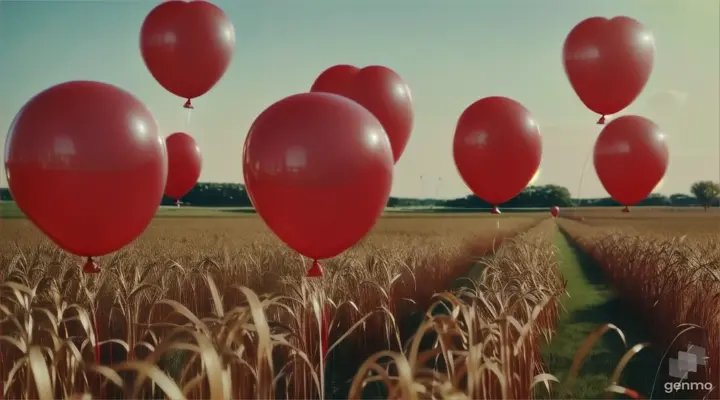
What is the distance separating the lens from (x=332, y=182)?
2.15 metres

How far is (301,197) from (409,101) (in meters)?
1.52

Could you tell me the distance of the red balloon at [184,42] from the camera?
331cm

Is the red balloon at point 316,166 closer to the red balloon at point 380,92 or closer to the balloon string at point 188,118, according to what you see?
the red balloon at point 380,92

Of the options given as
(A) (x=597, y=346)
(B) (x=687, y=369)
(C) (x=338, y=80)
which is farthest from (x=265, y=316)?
(B) (x=687, y=369)

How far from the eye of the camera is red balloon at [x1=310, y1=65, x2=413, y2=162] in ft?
10.9

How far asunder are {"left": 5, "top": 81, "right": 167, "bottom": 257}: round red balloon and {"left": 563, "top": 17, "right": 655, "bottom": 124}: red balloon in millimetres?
2297

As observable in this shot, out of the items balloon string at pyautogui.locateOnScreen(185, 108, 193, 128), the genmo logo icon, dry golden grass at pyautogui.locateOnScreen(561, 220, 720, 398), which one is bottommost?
the genmo logo icon

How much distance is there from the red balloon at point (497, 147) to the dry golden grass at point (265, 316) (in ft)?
1.66

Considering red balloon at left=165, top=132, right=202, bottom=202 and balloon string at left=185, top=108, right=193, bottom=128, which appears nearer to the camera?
balloon string at left=185, top=108, right=193, bottom=128

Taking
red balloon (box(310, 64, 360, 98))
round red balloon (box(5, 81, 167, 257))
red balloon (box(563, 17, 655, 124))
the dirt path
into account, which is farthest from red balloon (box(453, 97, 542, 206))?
round red balloon (box(5, 81, 167, 257))

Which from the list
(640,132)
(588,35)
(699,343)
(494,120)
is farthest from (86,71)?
(699,343)

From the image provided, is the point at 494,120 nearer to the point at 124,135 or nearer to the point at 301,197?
the point at 301,197

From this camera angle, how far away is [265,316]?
105 inches

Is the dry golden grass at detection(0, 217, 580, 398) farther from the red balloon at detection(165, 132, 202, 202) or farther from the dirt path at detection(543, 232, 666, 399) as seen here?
the red balloon at detection(165, 132, 202, 202)
